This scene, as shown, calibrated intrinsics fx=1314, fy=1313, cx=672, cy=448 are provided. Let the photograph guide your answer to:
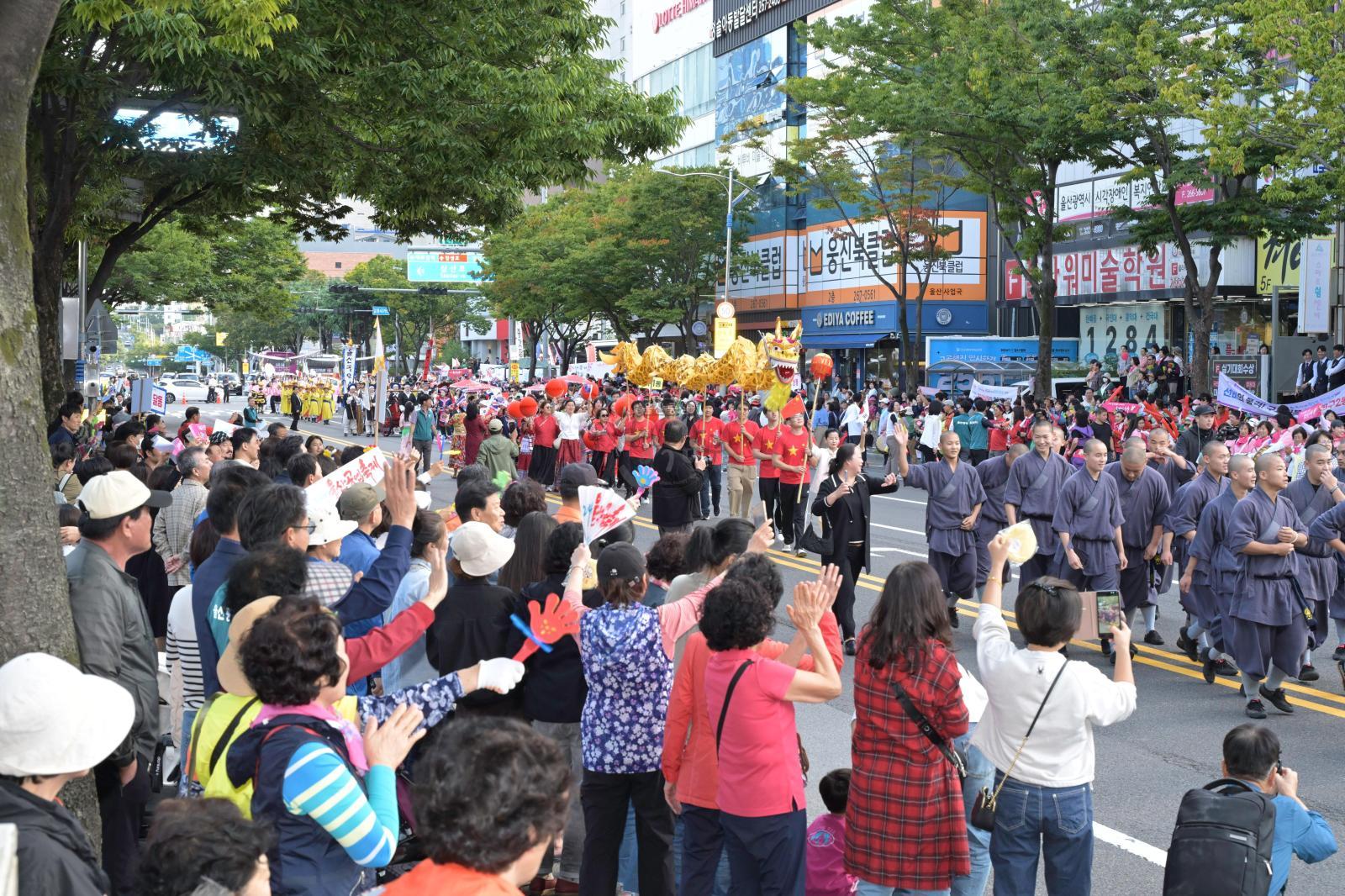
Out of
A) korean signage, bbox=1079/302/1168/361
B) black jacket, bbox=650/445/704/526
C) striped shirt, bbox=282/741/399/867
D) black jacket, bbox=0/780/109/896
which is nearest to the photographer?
black jacket, bbox=0/780/109/896

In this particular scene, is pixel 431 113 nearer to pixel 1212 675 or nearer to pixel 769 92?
pixel 1212 675

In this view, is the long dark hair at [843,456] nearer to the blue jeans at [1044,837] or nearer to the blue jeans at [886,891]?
the blue jeans at [1044,837]

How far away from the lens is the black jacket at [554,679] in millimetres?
5449

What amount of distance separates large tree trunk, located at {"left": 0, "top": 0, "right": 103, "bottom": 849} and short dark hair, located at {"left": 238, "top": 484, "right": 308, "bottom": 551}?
3.30 ft

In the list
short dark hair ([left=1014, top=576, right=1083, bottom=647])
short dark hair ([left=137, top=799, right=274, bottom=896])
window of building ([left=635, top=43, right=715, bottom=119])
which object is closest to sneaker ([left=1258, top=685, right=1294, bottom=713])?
short dark hair ([left=1014, top=576, right=1083, bottom=647])

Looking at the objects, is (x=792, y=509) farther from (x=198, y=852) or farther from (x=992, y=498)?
(x=198, y=852)

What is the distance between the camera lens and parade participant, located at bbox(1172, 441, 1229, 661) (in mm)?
10094

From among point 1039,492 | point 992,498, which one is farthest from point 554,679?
point 992,498

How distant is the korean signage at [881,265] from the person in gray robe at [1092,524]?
1308 inches

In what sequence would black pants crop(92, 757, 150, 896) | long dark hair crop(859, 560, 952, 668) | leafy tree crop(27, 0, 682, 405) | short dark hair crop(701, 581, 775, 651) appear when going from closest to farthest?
short dark hair crop(701, 581, 775, 651) < long dark hair crop(859, 560, 952, 668) < black pants crop(92, 757, 150, 896) < leafy tree crop(27, 0, 682, 405)

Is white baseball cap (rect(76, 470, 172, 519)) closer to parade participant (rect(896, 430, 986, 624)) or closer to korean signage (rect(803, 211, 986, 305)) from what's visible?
parade participant (rect(896, 430, 986, 624))

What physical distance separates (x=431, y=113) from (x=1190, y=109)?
13442 mm

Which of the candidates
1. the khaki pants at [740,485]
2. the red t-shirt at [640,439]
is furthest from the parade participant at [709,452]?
the red t-shirt at [640,439]

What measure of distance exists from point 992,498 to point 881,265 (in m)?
35.2
